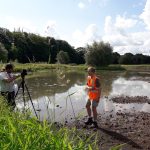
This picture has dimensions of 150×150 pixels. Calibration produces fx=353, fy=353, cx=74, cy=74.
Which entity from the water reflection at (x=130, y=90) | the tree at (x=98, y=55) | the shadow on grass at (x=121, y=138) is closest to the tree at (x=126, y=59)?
the tree at (x=98, y=55)

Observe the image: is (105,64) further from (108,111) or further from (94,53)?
(108,111)

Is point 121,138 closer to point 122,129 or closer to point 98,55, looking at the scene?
point 122,129

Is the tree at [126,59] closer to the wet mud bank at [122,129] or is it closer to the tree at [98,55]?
the tree at [98,55]

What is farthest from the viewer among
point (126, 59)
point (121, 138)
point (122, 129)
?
point (126, 59)

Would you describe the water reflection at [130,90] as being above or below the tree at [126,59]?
below

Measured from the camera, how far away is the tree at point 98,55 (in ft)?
279

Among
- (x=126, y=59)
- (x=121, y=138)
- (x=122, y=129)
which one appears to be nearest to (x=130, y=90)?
(x=122, y=129)

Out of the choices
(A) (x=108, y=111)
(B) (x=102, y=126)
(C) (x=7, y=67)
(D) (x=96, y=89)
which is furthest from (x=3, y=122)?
(A) (x=108, y=111)

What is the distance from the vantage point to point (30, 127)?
4078 millimetres

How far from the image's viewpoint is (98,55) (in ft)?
280

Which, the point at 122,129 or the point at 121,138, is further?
the point at 122,129

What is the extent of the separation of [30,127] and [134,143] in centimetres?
627

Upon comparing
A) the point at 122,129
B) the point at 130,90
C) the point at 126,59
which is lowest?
the point at 130,90

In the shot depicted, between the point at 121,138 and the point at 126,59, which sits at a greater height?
the point at 126,59
